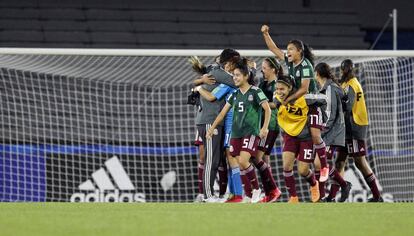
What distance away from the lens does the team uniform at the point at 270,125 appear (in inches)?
464

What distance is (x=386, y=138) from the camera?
15141 mm

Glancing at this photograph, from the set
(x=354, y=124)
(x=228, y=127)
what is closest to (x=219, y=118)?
(x=228, y=127)

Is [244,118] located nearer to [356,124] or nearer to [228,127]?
[228,127]

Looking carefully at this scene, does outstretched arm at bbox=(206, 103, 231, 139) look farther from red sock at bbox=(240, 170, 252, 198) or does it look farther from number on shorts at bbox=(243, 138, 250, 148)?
red sock at bbox=(240, 170, 252, 198)

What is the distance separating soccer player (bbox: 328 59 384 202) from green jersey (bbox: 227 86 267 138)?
58.4 inches

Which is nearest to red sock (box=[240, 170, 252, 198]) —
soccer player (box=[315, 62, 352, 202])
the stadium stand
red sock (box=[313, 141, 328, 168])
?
red sock (box=[313, 141, 328, 168])

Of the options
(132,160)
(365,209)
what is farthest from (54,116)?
(365,209)

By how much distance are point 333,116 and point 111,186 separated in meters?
3.93

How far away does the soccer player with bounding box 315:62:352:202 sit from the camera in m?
11.8

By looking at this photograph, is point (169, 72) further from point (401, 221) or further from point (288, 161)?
point (401, 221)

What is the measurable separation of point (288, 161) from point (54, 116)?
5.02 metres

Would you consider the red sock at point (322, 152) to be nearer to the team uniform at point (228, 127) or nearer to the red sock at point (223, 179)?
the team uniform at point (228, 127)

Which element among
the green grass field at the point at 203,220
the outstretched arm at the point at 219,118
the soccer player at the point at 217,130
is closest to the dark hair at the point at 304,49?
the soccer player at the point at 217,130

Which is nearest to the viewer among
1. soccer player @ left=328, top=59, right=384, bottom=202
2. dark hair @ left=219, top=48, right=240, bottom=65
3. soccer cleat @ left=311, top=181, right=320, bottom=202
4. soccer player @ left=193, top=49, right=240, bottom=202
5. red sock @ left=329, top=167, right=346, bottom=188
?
soccer player @ left=193, top=49, right=240, bottom=202
